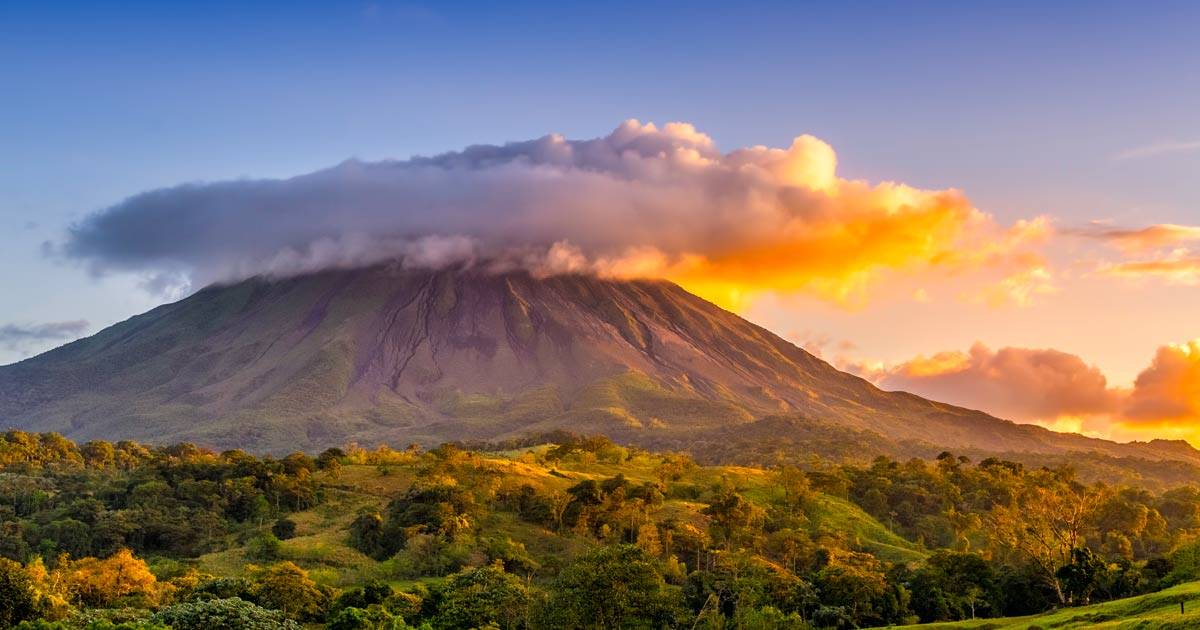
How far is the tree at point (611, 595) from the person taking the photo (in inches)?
2130

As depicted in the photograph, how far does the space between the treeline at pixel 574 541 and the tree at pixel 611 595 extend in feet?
0.36

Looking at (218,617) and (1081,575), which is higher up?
(1081,575)

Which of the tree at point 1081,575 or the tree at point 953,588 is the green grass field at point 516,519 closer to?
the tree at point 953,588

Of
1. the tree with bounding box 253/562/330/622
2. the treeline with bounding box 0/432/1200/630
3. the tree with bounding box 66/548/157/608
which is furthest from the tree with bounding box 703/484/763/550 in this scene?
the tree with bounding box 66/548/157/608

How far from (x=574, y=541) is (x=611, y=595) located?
114 feet

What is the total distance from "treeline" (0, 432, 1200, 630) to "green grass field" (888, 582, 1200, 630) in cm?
889

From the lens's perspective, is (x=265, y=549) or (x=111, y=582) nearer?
(x=111, y=582)

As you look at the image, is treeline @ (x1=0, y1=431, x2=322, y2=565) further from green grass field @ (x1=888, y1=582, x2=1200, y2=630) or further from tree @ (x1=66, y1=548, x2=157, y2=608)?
green grass field @ (x1=888, y1=582, x2=1200, y2=630)

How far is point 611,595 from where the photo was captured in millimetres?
54094

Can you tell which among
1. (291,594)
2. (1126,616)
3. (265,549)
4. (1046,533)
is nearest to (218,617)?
A: (291,594)

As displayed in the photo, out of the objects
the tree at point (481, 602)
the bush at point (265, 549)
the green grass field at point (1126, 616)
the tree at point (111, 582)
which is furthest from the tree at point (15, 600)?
the green grass field at point (1126, 616)

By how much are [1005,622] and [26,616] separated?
47.8 metres

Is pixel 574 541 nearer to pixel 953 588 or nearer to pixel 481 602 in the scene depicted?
pixel 481 602

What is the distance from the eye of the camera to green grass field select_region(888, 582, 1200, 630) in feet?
124
